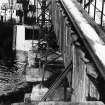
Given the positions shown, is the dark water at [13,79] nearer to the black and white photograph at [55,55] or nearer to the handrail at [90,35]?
the black and white photograph at [55,55]

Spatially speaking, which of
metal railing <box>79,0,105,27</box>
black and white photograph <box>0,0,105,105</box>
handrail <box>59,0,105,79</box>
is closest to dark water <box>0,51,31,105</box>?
black and white photograph <box>0,0,105,105</box>

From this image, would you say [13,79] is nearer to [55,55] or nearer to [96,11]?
[55,55]

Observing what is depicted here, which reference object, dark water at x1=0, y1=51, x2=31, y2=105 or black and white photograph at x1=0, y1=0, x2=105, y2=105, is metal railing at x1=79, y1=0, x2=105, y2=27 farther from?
dark water at x1=0, y1=51, x2=31, y2=105

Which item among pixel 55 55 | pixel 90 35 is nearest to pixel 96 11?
pixel 90 35

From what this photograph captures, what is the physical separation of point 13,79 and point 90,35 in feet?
71.7

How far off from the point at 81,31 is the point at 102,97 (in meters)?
2.55

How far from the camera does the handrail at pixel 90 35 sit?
5496 mm

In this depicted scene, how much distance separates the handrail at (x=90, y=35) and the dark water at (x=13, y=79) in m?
14.8

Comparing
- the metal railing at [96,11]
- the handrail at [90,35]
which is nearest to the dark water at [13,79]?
the metal railing at [96,11]

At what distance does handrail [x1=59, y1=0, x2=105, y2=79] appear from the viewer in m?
5.50

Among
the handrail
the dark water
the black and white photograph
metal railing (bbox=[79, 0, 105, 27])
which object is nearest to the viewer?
the handrail

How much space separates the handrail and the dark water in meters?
14.8

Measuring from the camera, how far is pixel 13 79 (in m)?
28.1

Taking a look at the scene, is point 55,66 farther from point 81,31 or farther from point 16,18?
point 16,18
